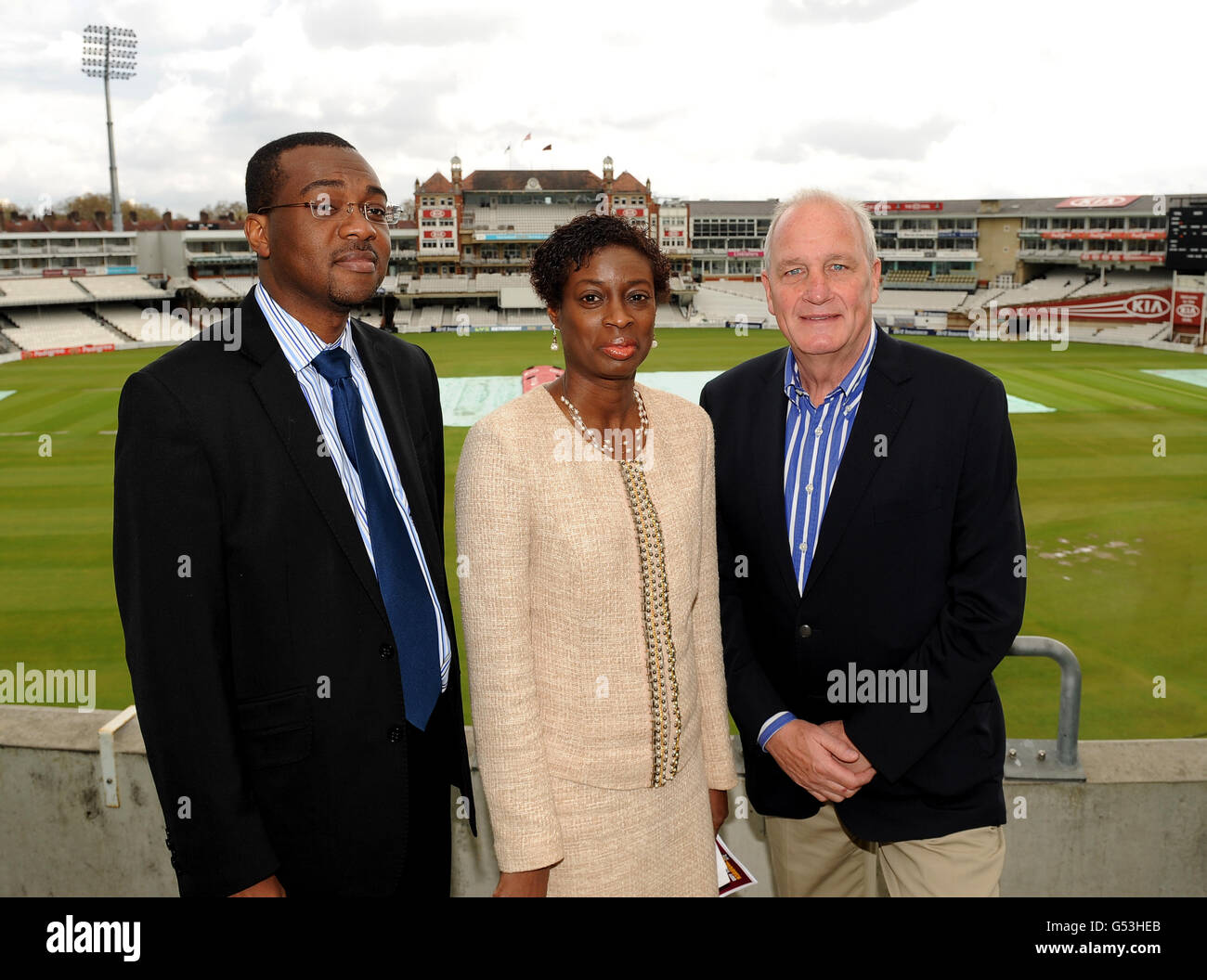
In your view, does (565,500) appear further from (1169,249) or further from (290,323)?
(1169,249)

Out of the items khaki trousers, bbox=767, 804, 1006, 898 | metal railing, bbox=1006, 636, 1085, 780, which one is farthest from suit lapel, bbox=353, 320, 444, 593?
metal railing, bbox=1006, 636, 1085, 780

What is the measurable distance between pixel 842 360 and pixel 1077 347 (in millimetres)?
49722

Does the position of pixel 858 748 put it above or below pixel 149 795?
above

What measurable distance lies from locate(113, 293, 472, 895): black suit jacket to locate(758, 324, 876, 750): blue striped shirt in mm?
1298

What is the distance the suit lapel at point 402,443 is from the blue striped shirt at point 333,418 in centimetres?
2

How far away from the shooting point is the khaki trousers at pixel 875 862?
3.25 m

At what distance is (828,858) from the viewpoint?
3535mm

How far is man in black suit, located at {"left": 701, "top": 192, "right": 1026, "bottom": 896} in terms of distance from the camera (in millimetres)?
3182

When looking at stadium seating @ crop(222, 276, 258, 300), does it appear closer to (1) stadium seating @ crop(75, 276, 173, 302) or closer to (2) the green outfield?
(1) stadium seating @ crop(75, 276, 173, 302)

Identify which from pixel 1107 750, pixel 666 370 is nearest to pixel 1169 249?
pixel 666 370

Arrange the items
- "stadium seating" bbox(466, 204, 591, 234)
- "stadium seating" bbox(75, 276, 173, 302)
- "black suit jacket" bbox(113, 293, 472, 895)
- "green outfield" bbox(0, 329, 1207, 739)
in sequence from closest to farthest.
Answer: "black suit jacket" bbox(113, 293, 472, 895), "green outfield" bbox(0, 329, 1207, 739), "stadium seating" bbox(75, 276, 173, 302), "stadium seating" bbox(466, 204, 591, 234)

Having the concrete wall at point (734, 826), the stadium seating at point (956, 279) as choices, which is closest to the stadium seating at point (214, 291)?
the stadium seating at point (956, 279)

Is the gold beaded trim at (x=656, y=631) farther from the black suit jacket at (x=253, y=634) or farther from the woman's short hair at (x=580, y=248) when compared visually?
the black suit jacket at (x=253, y=634)

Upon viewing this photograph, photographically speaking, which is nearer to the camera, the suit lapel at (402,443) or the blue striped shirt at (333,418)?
the blue striped shirt at (333,418)
